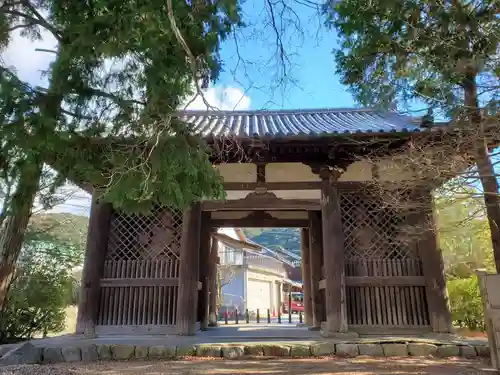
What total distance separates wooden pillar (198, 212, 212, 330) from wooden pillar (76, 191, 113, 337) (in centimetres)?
251

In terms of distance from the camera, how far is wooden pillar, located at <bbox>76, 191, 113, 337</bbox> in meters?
6.20

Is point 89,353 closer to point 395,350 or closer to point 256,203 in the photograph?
point 256,203

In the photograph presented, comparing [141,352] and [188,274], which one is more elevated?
[188,274]

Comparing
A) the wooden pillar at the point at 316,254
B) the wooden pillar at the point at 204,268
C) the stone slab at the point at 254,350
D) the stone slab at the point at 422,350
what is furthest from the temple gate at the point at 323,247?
the wooden pillar at the point at 204,268

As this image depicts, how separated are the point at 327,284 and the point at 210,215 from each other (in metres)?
3.78

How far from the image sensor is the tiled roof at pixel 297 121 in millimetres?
6954

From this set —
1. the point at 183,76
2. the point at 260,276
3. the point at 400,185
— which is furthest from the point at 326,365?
the point at 260,276

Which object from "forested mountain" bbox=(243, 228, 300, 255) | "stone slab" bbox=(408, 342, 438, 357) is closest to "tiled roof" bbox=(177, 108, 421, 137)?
"stone slab" bbox=(408, 342, 438, 357)

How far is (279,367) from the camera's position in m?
4.61

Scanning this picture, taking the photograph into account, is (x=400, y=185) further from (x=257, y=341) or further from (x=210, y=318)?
(x=210, y=318)

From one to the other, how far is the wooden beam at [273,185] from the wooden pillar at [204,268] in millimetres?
2165

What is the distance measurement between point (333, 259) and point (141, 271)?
337 centimetres

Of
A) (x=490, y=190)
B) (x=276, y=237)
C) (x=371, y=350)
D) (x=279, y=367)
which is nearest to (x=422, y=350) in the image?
(x=371, y=350)

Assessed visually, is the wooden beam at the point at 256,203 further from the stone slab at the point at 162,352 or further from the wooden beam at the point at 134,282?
the stone slab at the point at 162,352
